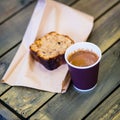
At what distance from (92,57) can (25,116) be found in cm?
27

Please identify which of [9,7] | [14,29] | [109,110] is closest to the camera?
[109,110]

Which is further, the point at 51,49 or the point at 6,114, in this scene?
the point at 51,49

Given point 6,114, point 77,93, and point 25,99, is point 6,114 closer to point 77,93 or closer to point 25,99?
point 25,99

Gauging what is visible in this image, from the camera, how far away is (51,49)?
1.24 meters

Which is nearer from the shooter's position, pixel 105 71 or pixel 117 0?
pixel 105 71

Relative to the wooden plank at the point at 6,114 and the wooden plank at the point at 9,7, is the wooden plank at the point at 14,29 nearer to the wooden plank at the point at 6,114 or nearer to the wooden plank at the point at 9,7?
the wooden plank at the point at 9,7

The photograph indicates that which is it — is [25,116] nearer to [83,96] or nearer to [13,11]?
[83,96]

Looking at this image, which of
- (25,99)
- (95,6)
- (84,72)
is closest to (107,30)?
(95,6)

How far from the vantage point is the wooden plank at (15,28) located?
4.46ft

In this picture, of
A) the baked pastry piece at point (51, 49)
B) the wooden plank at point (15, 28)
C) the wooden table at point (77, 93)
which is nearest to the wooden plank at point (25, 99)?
the wooden table at point (77, 93)

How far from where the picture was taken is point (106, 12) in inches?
55.4

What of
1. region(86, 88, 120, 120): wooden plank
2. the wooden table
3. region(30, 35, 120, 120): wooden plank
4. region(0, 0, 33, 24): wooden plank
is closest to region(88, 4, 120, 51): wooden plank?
the wooden table

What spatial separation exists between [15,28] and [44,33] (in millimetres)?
143

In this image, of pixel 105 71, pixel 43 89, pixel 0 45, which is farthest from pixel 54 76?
pixel 0 45
